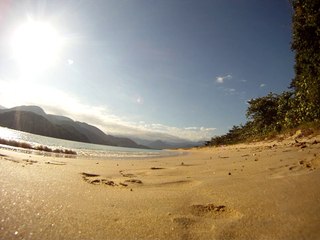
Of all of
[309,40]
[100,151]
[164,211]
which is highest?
[309,40]

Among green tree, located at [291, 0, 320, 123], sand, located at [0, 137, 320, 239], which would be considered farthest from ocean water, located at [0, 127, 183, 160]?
sand, located at [0, 137, 320, 239]

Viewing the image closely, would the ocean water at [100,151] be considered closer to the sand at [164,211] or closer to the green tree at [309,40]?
the green tree at [309,40]

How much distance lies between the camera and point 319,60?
36.6 feet

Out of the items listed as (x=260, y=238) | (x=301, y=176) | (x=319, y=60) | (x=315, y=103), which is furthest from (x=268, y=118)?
(x=260, y=238)

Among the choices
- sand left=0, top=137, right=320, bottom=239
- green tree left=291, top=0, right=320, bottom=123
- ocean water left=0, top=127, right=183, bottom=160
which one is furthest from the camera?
ocean water left=0, top=127, right=183, bottom=160

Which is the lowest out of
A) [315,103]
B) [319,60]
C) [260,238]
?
[260,238]

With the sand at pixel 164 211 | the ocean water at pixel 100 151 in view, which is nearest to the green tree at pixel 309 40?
the ocean water at pixel 100 151

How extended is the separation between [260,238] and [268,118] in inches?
1130

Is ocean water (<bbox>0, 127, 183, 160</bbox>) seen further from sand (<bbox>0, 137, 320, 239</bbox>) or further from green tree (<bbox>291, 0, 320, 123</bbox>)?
sand (<bbox>0, 137, 320, 239</bbox>)

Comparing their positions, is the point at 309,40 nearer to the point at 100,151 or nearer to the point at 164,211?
the point at 164,211

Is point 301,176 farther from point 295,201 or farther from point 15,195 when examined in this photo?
point 15,195

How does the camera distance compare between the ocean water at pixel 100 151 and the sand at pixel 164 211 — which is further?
the ocean water at pixel 100 151

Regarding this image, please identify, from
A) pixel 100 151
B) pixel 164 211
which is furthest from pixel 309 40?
pixel 100 151

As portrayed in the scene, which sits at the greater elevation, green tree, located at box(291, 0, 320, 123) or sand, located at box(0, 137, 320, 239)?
green tree, located at box(291, 0, 320, 123)
